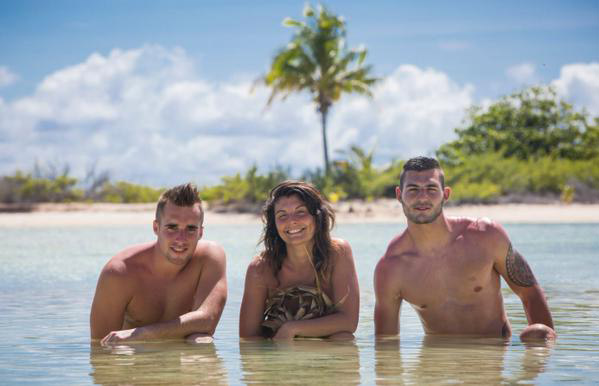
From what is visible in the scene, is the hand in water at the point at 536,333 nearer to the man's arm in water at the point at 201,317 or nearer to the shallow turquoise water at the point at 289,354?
the shallow turquoise water at the point at 289,354

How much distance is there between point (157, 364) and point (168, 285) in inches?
35.6

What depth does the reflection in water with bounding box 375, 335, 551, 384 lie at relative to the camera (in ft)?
15.2

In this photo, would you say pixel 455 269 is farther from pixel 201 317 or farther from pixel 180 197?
pixel 180 197

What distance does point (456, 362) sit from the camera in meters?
5.12

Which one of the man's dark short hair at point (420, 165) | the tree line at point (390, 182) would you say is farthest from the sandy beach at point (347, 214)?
the man's dark short hair at point (420, 165)

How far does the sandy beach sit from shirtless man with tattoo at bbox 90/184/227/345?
76.6 ft

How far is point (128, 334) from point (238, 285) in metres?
6.05

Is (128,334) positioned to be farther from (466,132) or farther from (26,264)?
(466,132)

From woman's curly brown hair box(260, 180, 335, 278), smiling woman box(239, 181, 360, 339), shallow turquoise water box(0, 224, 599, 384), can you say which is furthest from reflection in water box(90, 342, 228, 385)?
woman's curly brown hair box(260, 180, 335, 278)

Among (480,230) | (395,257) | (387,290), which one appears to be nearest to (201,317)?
(387,290)

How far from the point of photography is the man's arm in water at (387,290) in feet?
19.2

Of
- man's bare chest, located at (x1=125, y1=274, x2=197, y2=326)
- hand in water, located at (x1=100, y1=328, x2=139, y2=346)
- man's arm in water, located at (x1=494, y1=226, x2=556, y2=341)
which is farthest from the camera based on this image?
man's bare chest, located at (x1=125, y1=274, x2=197, y2=326)

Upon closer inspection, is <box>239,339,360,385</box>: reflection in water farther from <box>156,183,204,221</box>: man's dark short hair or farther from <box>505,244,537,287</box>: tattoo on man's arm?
<box>505,244,537,287</box>: tattoo on man's arm

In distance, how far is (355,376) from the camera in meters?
4.73
